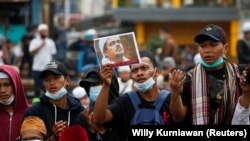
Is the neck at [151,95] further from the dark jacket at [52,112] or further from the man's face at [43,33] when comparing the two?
the man's face at [43,33]

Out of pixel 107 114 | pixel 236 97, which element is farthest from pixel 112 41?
pixel 236 97

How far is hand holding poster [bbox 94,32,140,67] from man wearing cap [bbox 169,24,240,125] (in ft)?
1.48

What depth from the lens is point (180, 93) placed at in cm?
596

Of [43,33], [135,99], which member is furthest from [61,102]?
[43,33]

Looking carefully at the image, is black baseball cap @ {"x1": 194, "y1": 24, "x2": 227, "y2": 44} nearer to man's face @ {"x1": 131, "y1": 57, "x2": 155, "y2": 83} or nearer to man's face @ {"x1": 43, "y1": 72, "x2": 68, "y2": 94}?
man's face @ {"x1": 131, "y1": 57, "x2": 155, "y2": 83}

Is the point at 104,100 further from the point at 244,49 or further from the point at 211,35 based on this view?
the point at 244,49

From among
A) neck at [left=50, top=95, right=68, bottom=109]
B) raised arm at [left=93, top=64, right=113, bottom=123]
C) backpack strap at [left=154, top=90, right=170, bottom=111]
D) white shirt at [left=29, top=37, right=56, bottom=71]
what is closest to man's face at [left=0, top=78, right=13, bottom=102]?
neck at [left=50, top=95, right=68, bottom=109]

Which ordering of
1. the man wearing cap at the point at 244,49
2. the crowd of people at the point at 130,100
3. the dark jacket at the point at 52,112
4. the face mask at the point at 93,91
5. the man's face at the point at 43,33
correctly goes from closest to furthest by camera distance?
the crowd of people at the point at 130,100
the dark jacket at the point at 52,112
the face mask at the point at 93,91
the man wearing cap at the point at 244,49
the man's face at the point at 43,33


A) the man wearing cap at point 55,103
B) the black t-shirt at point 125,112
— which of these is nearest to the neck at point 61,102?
the man wearing cap at point 55,103

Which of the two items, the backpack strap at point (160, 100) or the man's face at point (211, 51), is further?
the backpack strap at point (160, 100)

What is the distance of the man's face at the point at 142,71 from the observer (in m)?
6.36

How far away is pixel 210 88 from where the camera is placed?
20.2 feet

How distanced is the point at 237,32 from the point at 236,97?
1027 inches

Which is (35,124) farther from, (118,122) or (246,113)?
(246,113)
